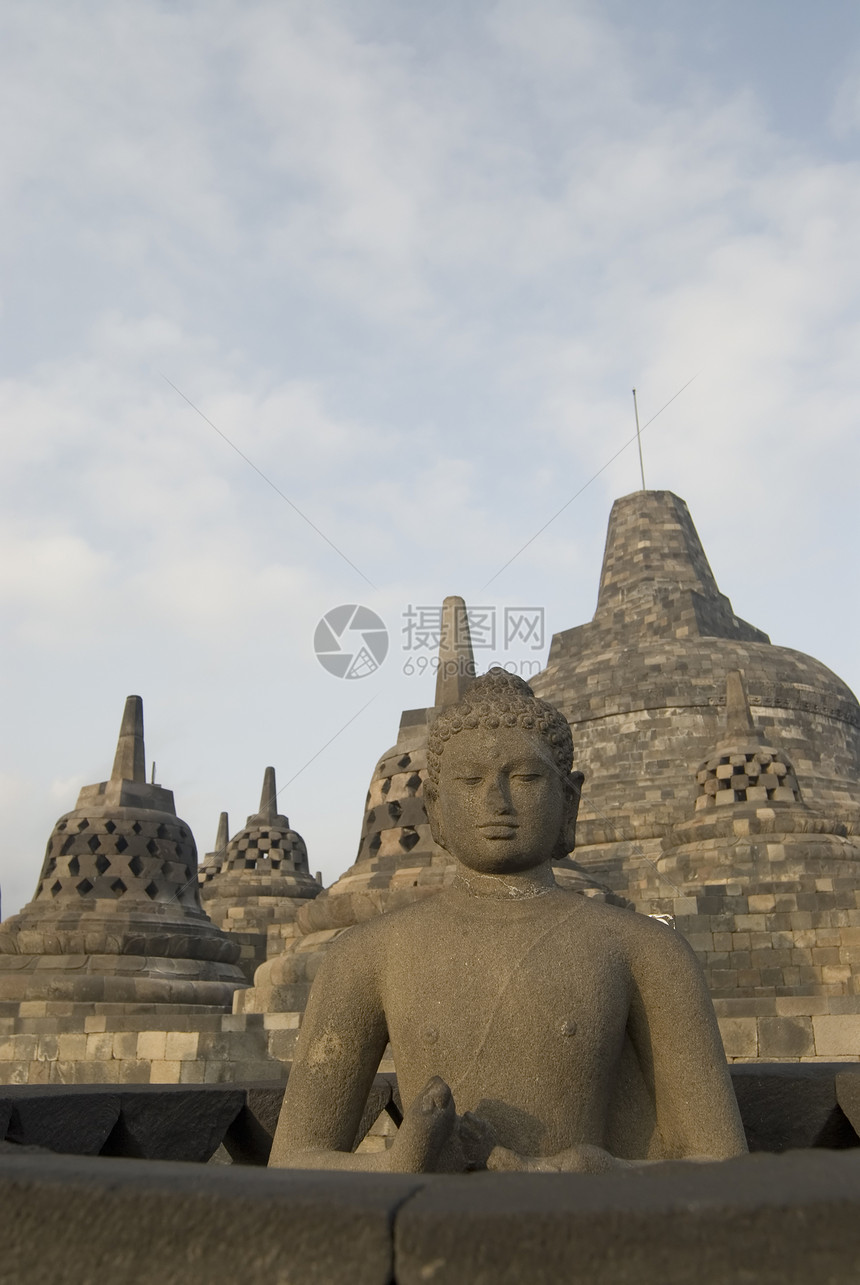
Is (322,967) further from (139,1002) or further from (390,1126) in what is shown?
(139,1002)

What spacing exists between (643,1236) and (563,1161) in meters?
1.06

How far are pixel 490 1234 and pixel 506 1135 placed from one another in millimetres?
1299

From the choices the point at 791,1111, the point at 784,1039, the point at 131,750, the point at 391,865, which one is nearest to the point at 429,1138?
the point at 791,1111

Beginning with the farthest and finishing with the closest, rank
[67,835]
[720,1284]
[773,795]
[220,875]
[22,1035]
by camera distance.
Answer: [220,875] → [773,795] → [67,835] → [22,1035] → [720,1284]

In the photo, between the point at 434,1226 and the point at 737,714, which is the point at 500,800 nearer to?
the point at 434,1226

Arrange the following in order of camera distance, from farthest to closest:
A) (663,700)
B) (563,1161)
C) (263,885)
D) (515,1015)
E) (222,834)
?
(222,834)
(663,700)
(263,885)
(515,1015)
(563,1161)

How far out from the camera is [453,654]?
993 cm

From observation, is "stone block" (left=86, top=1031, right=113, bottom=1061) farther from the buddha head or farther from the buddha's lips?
the buddha's lips

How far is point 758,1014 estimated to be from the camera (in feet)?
26.0

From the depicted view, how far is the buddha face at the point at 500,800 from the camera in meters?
2.75

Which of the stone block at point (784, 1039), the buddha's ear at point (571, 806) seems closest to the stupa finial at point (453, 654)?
the stone block at point (784, 1039)

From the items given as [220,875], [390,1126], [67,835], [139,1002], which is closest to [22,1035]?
[139,1002]

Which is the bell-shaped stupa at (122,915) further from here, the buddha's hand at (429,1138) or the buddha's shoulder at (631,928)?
the buddha's hand at (429,1138)

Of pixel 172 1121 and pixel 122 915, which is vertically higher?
pixel 122 915
